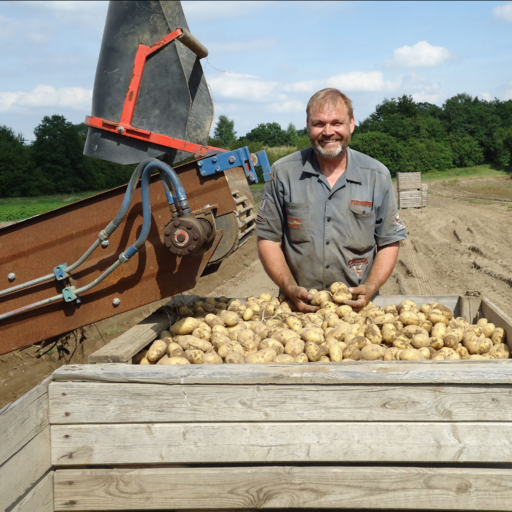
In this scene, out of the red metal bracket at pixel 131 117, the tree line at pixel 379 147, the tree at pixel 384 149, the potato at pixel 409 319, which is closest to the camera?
the potato at pixel 409 319

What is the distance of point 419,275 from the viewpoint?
10.3m

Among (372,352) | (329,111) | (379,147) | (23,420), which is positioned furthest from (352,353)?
(379,147)

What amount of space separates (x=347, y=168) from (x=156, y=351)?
5.69 feet

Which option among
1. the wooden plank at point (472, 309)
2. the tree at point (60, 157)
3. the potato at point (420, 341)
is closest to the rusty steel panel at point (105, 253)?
the potato at point (420, 341)

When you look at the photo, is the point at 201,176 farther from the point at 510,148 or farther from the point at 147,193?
the point at 510,148

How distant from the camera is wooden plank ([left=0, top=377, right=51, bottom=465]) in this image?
6.13ft

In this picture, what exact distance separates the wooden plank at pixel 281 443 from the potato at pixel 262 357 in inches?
19.2

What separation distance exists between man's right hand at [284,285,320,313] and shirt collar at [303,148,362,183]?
0.78 m

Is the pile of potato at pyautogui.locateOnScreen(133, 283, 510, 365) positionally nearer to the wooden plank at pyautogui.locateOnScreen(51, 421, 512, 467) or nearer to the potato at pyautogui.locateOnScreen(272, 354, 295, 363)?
the potato at pyautogui.locateOnScreen(272, 354, 295, 363)

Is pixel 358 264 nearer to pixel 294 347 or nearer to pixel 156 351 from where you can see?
pixel 294 347

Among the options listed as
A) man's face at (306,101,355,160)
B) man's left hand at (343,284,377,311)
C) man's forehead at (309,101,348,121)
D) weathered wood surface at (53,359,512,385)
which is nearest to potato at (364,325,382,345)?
man's left hand at (343,284,377,311)

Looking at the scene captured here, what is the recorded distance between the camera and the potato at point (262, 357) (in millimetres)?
2465

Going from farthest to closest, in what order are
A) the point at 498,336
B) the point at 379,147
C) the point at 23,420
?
the point at 379,147 < the point at 498,336 < the point at 23,420

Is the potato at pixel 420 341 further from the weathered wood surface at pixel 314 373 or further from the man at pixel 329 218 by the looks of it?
the man at pixel 329 218
